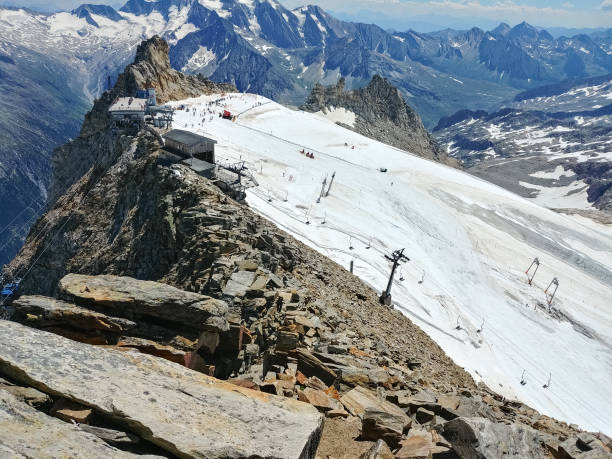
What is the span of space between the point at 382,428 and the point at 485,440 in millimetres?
2375

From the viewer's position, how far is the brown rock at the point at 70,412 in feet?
22.9

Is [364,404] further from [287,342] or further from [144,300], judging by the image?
[144,300]

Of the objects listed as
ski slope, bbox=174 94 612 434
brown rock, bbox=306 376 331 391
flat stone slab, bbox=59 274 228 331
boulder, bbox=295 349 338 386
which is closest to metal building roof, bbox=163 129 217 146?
ski slope, bbox=174 94 612 434

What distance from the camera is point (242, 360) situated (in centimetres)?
1436

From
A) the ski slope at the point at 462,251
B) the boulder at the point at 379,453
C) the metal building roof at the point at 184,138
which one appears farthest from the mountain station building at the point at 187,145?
the boulder at the point at 379,453

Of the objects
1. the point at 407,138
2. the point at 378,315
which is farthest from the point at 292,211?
the point at 407,138

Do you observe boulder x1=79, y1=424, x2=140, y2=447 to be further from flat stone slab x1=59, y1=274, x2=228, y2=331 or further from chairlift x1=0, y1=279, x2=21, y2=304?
chairlift x1=0, y1=279, x2=21, y2=304

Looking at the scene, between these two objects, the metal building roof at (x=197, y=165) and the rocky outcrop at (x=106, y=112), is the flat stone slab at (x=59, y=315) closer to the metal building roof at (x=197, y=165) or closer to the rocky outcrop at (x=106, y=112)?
the metal building roof at (x=197, y=165)

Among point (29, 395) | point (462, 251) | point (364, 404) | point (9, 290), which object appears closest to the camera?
point (29, 395)

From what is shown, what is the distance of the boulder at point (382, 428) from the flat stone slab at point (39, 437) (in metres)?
5.89

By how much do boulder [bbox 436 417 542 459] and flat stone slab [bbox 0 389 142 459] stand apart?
22.4 ft

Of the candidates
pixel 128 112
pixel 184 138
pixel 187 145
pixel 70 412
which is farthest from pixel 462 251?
pixel 70 412

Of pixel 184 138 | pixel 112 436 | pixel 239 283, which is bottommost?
pixel 239 283

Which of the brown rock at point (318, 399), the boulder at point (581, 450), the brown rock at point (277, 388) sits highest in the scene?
the boulder at point (581, 450)
